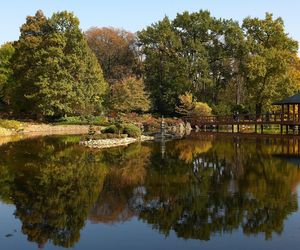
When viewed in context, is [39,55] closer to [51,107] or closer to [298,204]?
[51,107]

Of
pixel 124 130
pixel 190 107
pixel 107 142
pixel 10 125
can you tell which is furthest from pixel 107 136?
pixel 190 107

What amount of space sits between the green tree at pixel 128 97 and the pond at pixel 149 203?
30514 millimetres

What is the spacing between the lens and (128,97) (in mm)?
51500

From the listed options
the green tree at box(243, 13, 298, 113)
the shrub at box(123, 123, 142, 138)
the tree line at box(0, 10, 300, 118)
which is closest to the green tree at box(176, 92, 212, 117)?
the tree line at box(0, 10, 300, 118)

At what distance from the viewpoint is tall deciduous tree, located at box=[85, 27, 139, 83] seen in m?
66.8

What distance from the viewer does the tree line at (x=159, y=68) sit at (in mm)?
48844

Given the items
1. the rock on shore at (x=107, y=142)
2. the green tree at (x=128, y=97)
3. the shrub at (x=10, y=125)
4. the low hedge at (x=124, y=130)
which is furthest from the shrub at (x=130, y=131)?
the green tree at (x=128, y=97)

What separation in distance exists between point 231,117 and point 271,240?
3816 centimetres

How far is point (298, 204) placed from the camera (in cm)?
1202

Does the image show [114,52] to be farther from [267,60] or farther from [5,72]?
[267,60]

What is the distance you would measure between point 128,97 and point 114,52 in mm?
19857

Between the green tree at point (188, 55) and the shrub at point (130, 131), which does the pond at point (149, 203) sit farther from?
the green tree at point (188, 55)

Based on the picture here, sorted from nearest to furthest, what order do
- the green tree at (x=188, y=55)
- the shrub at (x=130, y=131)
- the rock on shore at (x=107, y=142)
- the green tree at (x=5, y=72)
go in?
the rock on shore at (x=107, y=142), the shrub at (x=130, y=131), the green tree at (x=5, y=72), the green tree at (x=188, y=55)

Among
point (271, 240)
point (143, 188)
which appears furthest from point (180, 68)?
point (271, 240)
